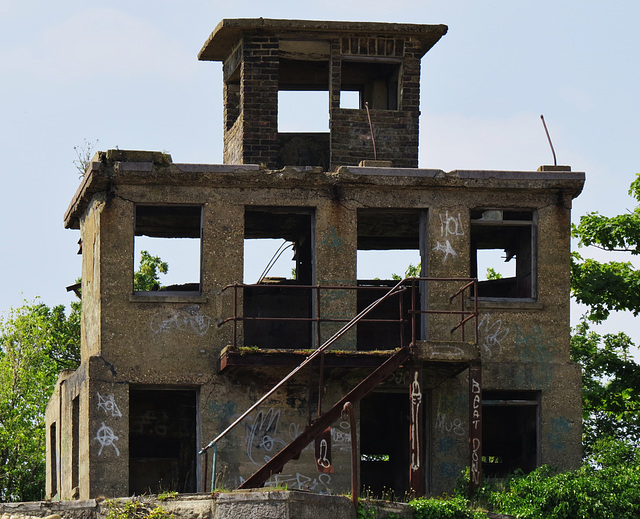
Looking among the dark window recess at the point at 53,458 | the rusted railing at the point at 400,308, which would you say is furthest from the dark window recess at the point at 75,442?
the rusted railing at the point at 400,308

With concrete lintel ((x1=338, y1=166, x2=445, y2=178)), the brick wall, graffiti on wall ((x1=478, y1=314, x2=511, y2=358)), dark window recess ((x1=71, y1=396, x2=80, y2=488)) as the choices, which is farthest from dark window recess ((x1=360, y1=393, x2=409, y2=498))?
dark window recess ((x1=71, y1=396, x2=80, y2=488))

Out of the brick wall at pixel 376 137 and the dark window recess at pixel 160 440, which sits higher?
the brick wall at pixel 376 137

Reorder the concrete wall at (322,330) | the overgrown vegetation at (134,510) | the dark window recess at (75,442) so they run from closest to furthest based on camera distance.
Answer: the overgrown vegetation at (134,510) → the concrete wall at (322,330) → the dark window recess at (75,442)

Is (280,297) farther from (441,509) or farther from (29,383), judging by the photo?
(29,383)

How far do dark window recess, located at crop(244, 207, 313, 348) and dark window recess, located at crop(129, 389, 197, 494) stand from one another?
252 centimetres

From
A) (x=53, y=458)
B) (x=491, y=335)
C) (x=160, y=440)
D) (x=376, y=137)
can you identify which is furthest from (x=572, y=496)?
(x=53, y=458)

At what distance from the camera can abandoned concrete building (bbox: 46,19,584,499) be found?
888 inches

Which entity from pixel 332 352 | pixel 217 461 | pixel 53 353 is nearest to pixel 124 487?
pixel 217 461

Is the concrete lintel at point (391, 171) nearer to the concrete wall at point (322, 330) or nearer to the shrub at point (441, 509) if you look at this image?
the concrete wall at point (322, 330)

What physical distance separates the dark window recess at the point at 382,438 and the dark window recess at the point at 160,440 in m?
3.46

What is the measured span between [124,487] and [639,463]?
372 inches

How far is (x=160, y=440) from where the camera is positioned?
28.6 metres

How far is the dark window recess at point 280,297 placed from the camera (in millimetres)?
26219

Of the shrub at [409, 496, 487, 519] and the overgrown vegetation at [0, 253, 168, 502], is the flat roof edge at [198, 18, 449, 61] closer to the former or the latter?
the shrub at [409, 496, 487, 519]
